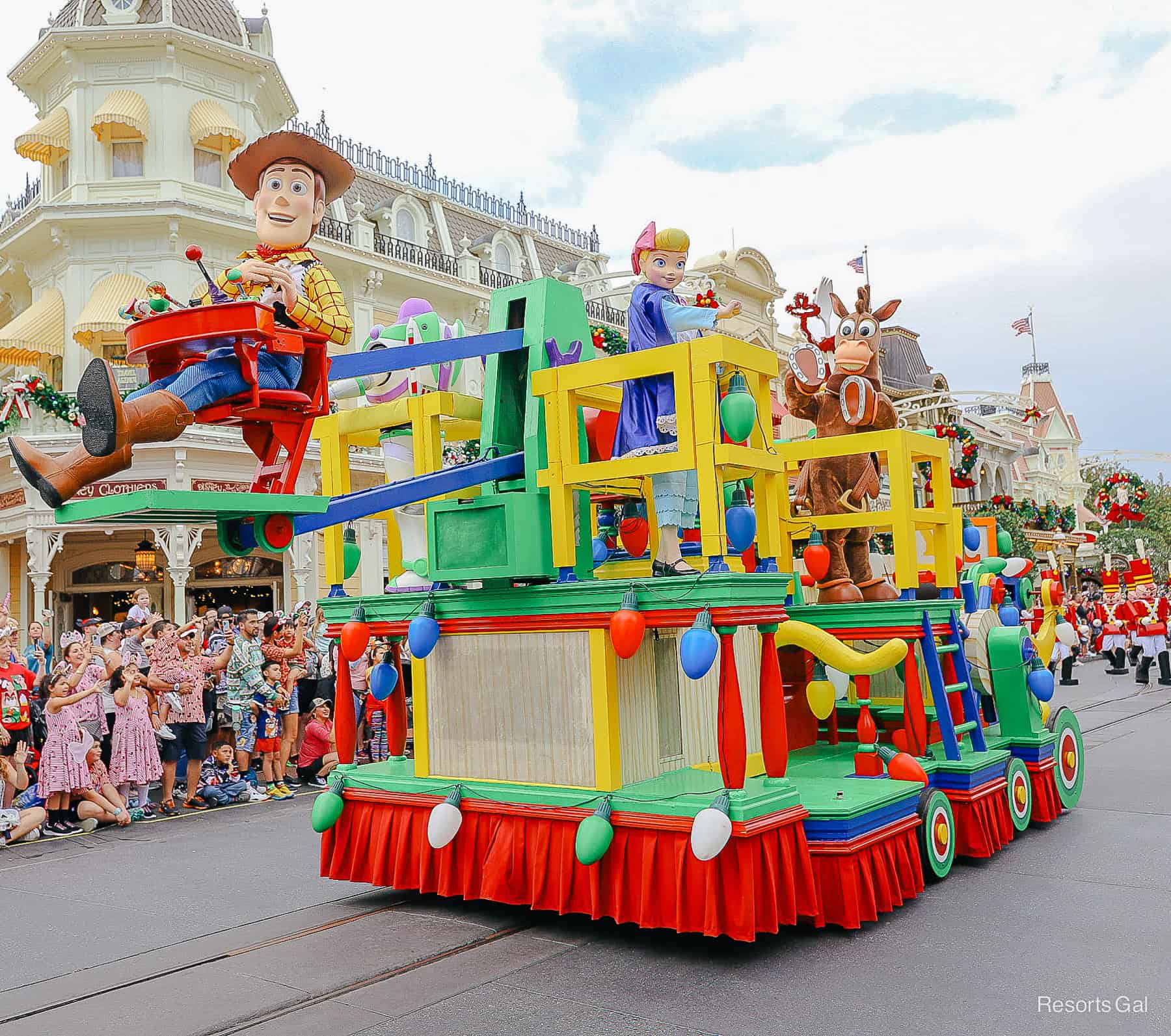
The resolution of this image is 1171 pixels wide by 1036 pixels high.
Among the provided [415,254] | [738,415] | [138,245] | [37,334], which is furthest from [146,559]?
[738,415]

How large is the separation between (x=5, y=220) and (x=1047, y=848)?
2326 cm

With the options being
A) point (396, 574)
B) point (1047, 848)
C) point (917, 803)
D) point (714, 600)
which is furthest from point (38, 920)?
point (1047, 848)

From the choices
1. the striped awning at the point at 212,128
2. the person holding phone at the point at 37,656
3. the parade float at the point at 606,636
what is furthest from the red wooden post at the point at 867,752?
the striped awning at the point at 212,128

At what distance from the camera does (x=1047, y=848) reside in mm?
7137

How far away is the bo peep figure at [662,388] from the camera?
5578 mm

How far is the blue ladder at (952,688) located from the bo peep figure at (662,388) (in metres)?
1.99

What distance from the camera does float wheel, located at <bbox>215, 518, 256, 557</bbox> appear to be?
4.41 metres

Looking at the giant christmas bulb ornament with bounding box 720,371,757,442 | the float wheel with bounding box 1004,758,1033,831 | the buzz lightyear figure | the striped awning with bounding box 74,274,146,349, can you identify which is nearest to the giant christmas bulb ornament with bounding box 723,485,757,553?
the giant christmas bulb ornament with bounding box 720,371,757,442

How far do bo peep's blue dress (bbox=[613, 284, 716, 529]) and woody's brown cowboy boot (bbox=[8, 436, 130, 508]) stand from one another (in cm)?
255

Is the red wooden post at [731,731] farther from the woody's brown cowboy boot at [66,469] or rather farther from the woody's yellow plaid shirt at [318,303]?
the woody's brown cowboy boot at [66,469]

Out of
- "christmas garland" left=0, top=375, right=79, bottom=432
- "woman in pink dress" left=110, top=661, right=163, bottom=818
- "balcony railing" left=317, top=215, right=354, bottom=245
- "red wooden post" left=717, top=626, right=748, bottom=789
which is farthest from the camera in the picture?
"balcony railing" left=317, top=215, right=354, bottom=245

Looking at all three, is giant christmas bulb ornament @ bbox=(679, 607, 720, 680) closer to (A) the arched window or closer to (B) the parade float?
(B) the parade float

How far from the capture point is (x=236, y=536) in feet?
14.6

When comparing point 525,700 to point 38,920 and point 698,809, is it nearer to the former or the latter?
point 698,809
